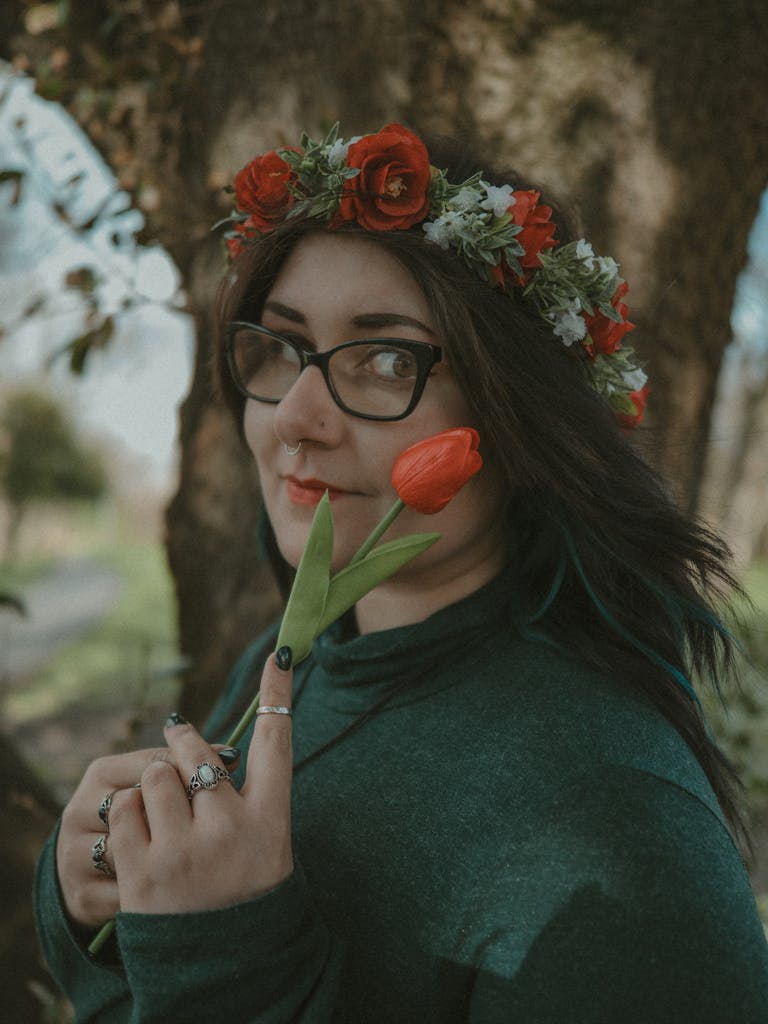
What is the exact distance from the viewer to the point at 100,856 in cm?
123

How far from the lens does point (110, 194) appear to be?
2557 millimetres

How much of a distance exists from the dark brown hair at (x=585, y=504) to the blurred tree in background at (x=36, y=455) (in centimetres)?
1580

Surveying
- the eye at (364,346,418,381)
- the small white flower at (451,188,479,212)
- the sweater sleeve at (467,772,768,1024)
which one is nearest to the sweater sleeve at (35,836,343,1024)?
the sweater sleeve at (467,772,768,1024)

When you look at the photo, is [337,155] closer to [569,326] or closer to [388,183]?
[388,183]

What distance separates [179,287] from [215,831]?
77.4 inches

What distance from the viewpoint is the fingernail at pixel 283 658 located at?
43.6 inches

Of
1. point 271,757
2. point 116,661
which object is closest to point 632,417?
point 271,757

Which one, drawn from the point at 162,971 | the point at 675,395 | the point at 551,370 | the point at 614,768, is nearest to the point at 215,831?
the point at 162,971

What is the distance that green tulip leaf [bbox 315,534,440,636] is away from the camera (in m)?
1.16

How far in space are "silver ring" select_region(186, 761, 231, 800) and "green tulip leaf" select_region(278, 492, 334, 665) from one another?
6.9 inches

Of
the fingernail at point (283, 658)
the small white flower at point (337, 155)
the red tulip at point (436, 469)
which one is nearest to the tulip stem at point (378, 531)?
the red tulip at point (436, 469)

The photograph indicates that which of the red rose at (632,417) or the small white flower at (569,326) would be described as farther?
the red rose at (632,417)

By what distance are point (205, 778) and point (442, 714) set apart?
0.41 metres

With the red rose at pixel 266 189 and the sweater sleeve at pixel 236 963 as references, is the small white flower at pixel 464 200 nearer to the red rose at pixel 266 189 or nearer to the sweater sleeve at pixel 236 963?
the red rose at pixel 266 189
